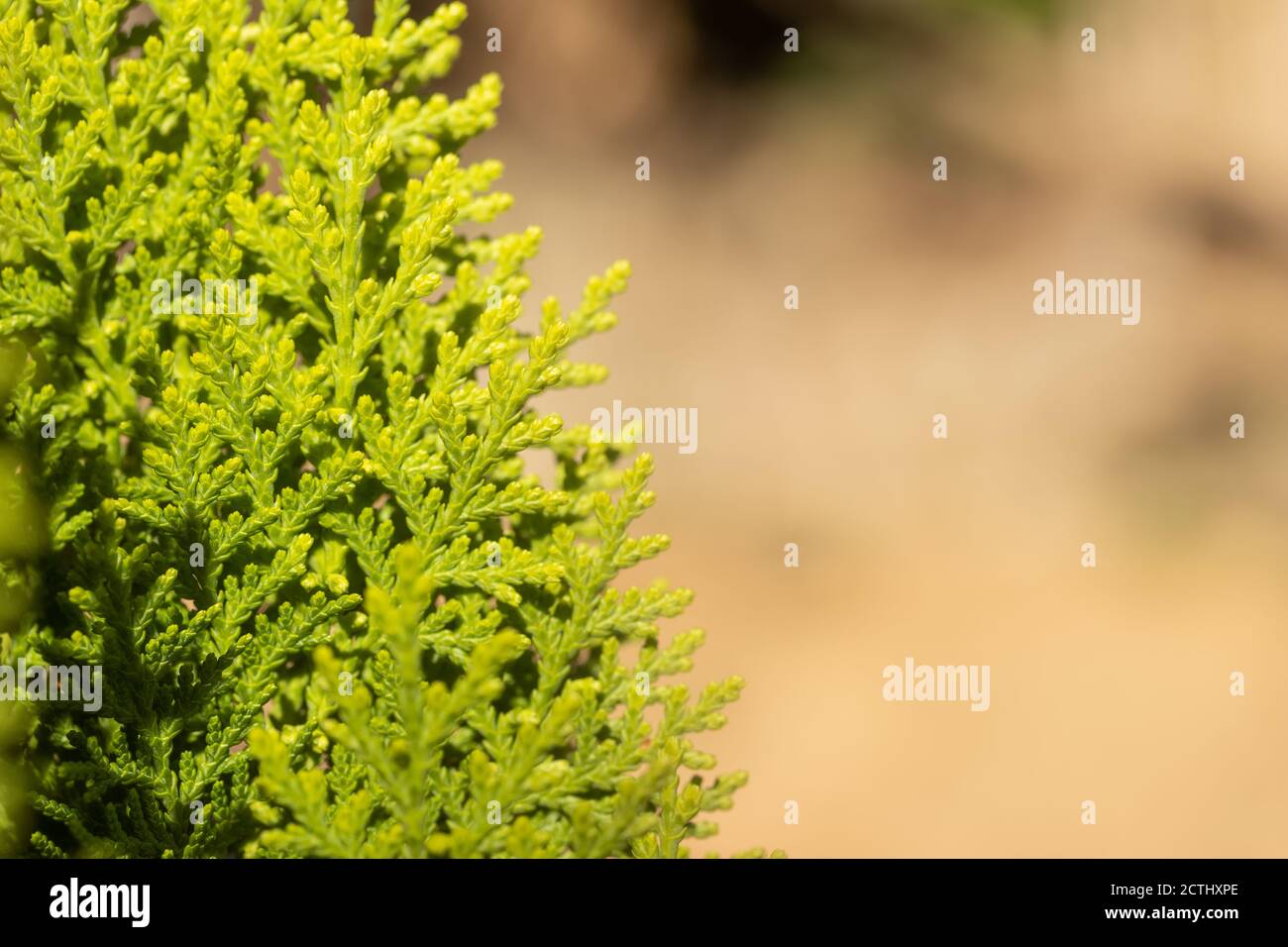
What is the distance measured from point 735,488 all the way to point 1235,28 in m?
6.43

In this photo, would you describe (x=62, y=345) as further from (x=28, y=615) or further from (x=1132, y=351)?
(x=1132, y=351)
